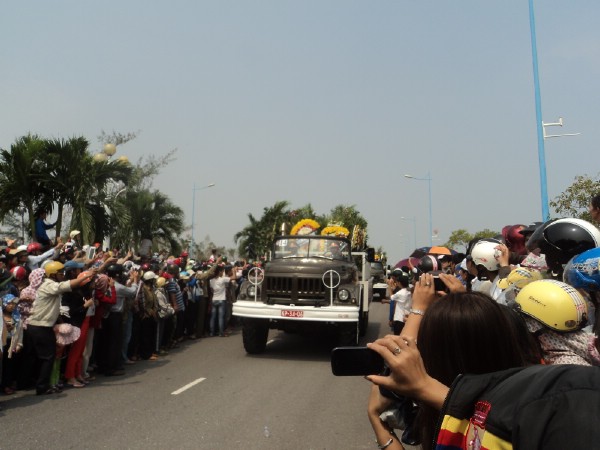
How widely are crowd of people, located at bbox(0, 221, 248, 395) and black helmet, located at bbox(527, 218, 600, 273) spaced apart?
5723mm

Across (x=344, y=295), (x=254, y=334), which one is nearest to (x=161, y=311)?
(x=254, y=334)

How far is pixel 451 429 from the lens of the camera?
3.61ft

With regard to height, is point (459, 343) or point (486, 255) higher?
point (486, 255)

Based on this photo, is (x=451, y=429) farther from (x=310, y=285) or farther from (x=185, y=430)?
(x=310, y=285)

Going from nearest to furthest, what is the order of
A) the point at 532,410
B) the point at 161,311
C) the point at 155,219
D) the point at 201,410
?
the point at 532,410 < the point at 201,410 < the point at 161,311 < the point at 155,219

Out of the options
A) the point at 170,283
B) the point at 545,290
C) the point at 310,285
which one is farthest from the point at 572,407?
the point at 170,283

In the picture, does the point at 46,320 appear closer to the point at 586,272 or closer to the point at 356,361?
the point at 586,272

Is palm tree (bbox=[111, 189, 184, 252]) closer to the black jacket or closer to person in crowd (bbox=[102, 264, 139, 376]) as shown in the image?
person in crowd (bbox=[102, 264, 139, 376])

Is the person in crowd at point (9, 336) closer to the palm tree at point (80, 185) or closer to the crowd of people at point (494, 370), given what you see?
the crowd of people at point (494, 370)

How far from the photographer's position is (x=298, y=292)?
395 inches

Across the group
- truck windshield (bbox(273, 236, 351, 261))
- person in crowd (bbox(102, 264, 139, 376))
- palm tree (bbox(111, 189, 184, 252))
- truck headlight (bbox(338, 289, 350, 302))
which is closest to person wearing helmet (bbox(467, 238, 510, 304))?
truck headlight (bbox(338, 289, 350, 302))

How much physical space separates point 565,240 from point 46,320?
6275 millimetres

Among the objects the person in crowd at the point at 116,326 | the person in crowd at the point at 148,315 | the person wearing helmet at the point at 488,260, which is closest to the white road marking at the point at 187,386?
the person in crowd at the point at 116,326

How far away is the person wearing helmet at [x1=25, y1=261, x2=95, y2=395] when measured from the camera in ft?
23.2
